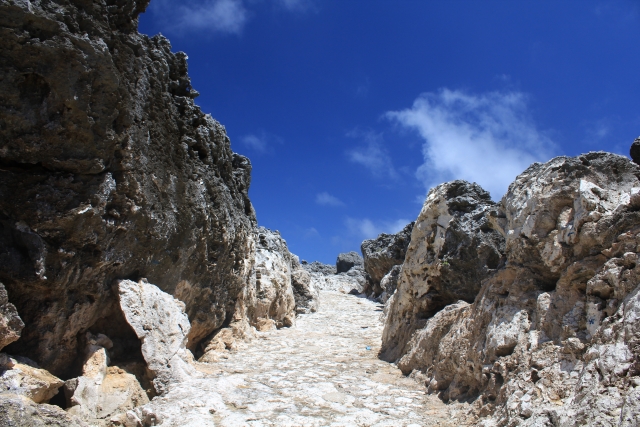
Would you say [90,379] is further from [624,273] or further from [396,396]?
[624,273]

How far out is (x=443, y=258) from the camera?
36.2 ft

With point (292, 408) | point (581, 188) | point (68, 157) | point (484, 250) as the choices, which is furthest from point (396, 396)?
point (68, 157)

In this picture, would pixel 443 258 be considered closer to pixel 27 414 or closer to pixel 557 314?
pixel 557 314

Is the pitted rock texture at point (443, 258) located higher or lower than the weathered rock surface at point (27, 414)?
higher

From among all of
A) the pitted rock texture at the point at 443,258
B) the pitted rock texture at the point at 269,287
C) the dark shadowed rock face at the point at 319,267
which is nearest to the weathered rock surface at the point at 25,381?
the pitted rock texture at the point at 443,258

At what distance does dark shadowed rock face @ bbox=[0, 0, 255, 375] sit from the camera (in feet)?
19.4

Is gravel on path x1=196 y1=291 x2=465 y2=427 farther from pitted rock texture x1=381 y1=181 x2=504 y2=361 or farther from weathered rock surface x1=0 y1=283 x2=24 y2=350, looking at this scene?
weathered rock surface x1=0 y1=283 x2=24 y2=350

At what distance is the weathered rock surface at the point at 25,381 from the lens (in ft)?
17.5

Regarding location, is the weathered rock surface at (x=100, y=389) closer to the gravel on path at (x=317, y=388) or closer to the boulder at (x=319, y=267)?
the gravel on path at (x=317, y=388)

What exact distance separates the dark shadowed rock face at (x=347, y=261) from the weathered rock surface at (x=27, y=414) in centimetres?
4449

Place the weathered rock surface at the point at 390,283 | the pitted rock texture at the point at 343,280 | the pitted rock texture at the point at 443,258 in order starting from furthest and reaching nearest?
the pitted rock texture at the point at 343,280 → the weathered rock surface at the point at 390,283 → the pitted rock texture at the point at 443,258

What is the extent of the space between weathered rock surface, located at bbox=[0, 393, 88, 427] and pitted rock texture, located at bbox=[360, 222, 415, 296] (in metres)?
24.4

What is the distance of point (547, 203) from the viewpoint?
652 cm

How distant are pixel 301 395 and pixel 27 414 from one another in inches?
173
